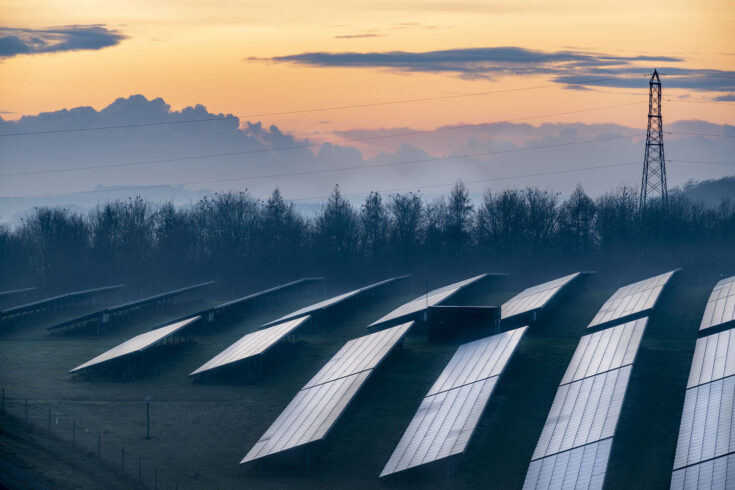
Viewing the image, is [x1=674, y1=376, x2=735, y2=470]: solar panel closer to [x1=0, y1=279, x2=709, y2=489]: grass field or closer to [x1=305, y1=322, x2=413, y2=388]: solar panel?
[x1=0, y1=279, x2=709, y2=489]: grass field

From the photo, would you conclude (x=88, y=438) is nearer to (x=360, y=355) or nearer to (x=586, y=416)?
(x=360, y=355)

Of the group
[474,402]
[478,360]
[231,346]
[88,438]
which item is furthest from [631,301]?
[88,438]

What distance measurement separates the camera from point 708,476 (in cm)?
2527

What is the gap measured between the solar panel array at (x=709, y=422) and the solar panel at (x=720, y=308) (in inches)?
183

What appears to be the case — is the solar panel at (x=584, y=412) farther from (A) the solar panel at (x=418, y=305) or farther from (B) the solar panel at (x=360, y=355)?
(A) the solar panel at (x=418, y=305)

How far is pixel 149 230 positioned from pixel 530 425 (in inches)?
3403

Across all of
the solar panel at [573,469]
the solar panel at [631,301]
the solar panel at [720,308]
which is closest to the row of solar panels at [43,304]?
the solar panel at [631,301]

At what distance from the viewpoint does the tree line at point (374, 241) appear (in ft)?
323

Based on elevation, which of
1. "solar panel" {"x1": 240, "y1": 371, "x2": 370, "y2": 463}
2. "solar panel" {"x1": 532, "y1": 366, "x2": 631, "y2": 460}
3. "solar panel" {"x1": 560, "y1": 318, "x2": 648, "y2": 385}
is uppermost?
"solar panel" {"x1": 560, "y1": 318, "x2": 648, "y2": 385}

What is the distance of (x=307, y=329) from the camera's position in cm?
5409

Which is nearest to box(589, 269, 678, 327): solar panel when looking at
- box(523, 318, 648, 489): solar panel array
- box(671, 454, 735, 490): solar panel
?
box(523, 318, 648, 489): solar panel array

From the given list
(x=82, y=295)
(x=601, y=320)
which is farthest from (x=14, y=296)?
(x=601, y=320)

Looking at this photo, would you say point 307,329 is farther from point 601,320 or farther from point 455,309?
point 601,320

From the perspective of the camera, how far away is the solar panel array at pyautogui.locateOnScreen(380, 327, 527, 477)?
98.1ft
